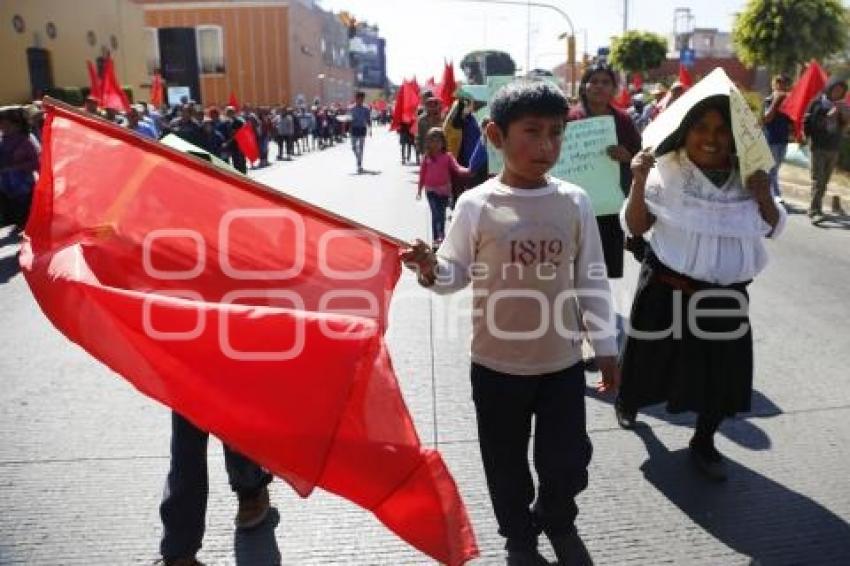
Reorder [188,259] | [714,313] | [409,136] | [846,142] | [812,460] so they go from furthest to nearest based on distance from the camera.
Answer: [409,136] → [846,142] → [812,460] → [714,313] → [188,259]

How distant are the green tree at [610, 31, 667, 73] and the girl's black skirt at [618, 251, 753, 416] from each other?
167ft

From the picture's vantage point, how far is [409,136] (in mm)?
20469

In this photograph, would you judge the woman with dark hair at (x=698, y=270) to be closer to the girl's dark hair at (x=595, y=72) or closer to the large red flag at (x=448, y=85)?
the girl's dark hair at (x=595, y=72)

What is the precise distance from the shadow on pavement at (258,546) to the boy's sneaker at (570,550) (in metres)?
1.05

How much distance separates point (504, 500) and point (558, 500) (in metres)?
0.19

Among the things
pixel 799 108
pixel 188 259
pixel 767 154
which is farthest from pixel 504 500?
pixel 799 108

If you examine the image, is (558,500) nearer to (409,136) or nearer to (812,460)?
(812,460)

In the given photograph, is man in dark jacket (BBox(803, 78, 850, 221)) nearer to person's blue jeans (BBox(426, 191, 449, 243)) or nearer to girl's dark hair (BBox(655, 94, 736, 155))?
person's blue jeans (BBox(426, 191, 449, 243))

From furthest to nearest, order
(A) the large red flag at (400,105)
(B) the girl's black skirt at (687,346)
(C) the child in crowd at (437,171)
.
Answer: (A) the large red flag at (400,105), (C) the child in crowd at (437,171), (B) the girl's black skirt at (687,346)

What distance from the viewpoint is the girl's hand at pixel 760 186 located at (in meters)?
3.01

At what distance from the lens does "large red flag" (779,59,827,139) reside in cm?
1053

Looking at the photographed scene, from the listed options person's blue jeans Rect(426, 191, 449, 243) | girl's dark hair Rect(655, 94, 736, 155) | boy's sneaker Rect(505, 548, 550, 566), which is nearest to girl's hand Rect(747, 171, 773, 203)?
girl's dark hair Rect(655, 94, 736, 155)

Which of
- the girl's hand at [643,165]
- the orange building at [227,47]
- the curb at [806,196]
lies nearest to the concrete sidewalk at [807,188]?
the curb at [806,196]

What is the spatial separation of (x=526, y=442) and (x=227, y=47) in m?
58.1
